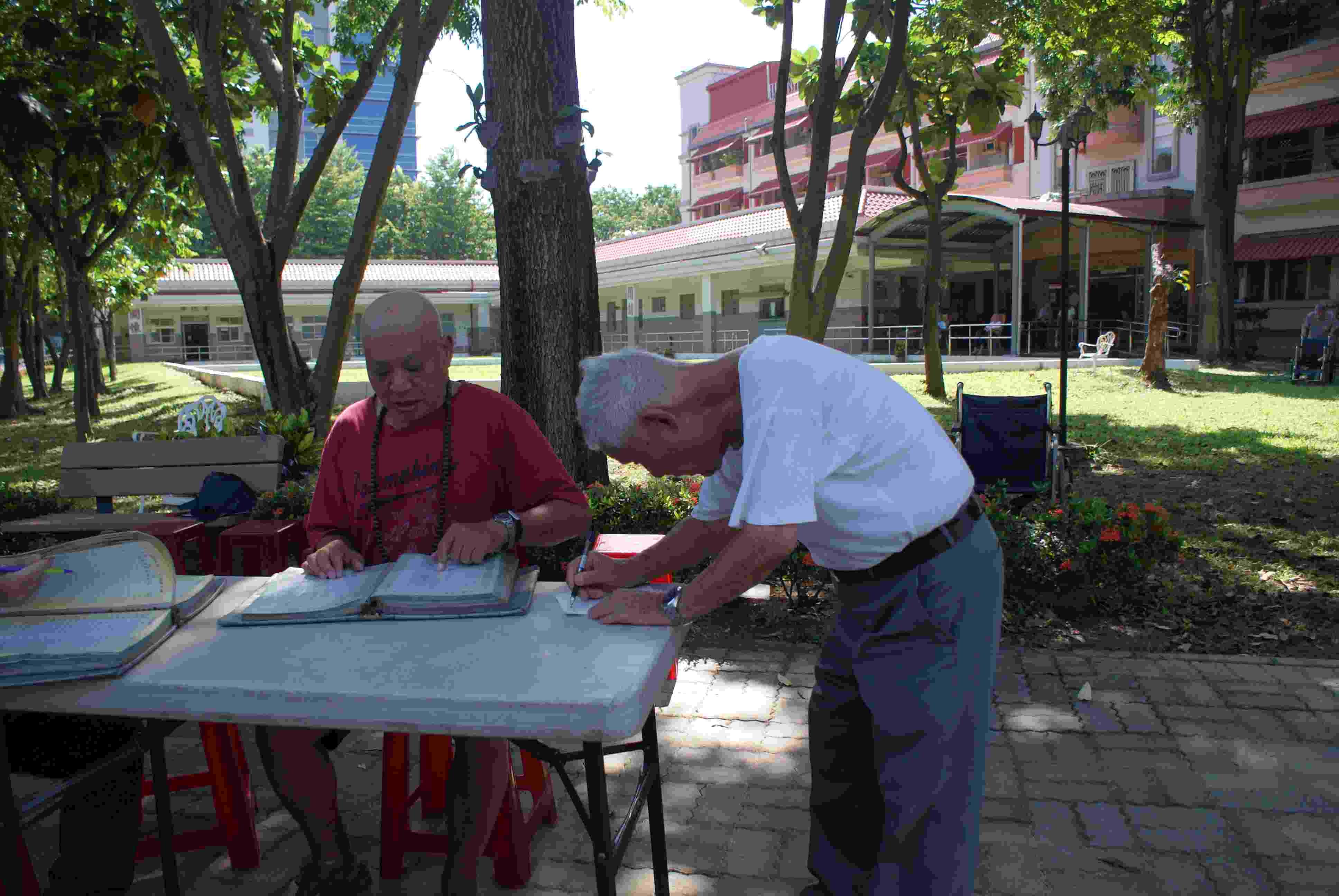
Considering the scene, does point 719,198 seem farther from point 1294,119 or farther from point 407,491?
point 407,491

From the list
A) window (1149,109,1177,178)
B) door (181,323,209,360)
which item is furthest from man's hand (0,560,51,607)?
door (181,323,209,360)

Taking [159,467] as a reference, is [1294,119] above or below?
above

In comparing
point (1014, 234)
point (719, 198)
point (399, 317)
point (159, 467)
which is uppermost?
point (719, 198)

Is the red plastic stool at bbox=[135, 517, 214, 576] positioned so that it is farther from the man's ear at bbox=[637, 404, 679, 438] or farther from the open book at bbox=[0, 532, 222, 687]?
the man's ear at bbox=[637, 404, 679, 438]

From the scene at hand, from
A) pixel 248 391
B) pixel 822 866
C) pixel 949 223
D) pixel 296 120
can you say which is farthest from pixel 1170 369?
pixel 822 866

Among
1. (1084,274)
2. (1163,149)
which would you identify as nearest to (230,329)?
(1084,274)

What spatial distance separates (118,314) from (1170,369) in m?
42.4

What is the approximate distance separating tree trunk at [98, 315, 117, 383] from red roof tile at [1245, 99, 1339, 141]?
113ft

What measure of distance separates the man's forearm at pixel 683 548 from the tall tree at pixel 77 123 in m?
10.0

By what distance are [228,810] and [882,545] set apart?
214 cm

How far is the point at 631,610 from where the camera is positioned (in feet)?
7.04

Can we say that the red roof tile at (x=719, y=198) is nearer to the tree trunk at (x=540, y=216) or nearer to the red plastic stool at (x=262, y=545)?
the tree trunk at (x=540, y=216)

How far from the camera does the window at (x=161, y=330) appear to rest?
1724 inches

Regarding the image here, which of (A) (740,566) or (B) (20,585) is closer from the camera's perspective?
(A) (740,566)
